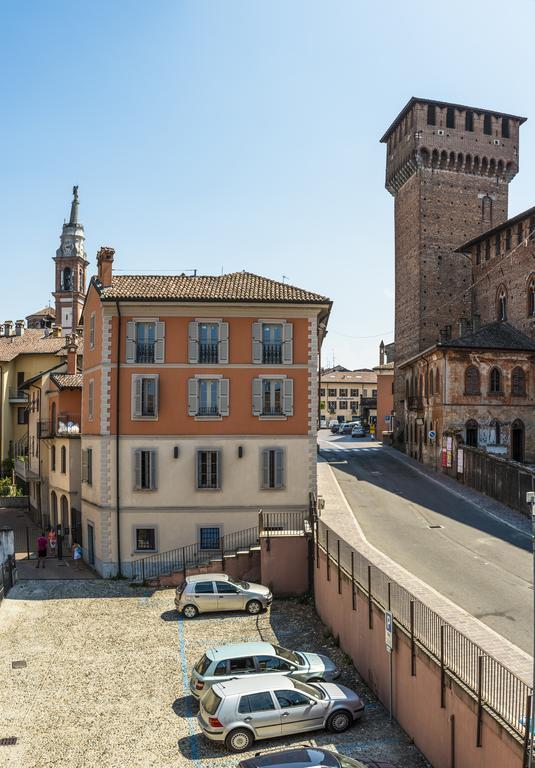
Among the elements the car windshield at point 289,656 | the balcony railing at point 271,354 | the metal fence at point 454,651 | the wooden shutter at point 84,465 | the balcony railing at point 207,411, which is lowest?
the car windshield at point 289,656

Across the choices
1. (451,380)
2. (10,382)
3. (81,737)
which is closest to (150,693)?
(81,737)

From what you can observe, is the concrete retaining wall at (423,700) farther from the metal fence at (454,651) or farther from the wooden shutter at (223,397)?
the wooden shutter at (223,397)

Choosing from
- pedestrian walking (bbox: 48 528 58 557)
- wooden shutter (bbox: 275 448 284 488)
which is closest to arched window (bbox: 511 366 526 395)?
wooden shutter (bbox: 275 448 284 488)

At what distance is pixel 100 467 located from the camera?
30641mm

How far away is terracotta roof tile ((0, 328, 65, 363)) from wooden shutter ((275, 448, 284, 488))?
37803 millimetres

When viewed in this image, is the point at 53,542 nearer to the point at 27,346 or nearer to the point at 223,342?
the point at 223,342

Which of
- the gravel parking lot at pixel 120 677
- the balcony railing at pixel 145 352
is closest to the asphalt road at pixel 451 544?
the gravel parking lot at pixel 120 677

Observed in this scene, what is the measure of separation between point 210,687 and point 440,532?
15.0m

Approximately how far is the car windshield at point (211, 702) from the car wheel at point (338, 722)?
8.92ft

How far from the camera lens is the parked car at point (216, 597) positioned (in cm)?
2478

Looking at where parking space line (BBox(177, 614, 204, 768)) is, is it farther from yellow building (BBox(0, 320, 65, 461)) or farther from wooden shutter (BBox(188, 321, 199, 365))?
yellow building (BBox(0, 320, 65, 461))

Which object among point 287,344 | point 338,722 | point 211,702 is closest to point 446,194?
point 287,344

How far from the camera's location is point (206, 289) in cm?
3145

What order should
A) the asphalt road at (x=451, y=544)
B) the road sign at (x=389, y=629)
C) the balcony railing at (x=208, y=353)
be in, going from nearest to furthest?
the road sign at (x=389, y=629), the asphalt road at (x=451, y=544), the balcony railing at (x=208, y=353)
